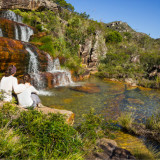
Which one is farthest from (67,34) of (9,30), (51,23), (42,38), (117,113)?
(117,113)

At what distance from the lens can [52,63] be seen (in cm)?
1321

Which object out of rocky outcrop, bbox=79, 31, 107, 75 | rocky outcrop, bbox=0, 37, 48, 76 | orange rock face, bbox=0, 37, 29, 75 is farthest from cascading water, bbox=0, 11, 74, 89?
rocky outcrop, bbox=79, 31, 107, 75

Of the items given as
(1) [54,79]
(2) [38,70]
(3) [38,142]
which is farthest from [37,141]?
(2) [38,70]

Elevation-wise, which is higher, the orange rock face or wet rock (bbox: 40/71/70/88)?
the orange rock face

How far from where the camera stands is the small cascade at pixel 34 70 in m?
9.88

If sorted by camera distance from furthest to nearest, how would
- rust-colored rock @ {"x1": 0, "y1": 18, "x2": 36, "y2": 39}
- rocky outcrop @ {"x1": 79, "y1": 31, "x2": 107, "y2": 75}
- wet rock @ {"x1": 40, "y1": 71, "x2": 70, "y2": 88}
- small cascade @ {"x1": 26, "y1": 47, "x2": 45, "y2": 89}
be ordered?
rocky outcrop @ {"x1": 79, "y1": 31, "x2": 107, "y2": 75} < rust-colored rock @ {"x1": 0, "y1": 18, "x2": 36, "y2": 39} < wet rock @ {"x1": 40, "y1": 71, "x2": 70, "y2": 88} < small cascade @ {"x1": 26, "y1": 47, "x2": 45, "y2": 89}

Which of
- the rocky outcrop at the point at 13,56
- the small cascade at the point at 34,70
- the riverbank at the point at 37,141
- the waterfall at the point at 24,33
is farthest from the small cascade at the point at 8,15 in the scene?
the riverbank at the point at 37,141

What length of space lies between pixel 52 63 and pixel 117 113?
8993mm

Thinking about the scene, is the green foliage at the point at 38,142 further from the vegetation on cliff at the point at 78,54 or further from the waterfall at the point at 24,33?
the waterfall at the point at 24,33

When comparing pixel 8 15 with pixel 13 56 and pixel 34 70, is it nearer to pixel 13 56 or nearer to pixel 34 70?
pixel 34 70

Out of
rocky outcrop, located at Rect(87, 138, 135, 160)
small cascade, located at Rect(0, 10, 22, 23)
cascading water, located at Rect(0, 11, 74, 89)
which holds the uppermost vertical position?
small cascade, located at Rect(0, 10, 22, 23)

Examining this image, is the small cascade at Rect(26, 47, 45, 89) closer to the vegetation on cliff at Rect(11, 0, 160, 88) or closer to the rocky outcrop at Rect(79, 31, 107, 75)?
the vegetation on cliff at Rect(11, 0, 160, 88)

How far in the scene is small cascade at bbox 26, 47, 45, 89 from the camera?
988 cm

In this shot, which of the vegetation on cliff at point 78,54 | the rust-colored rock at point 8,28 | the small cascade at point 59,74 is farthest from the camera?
the vegetation on cliff at point 78,54
